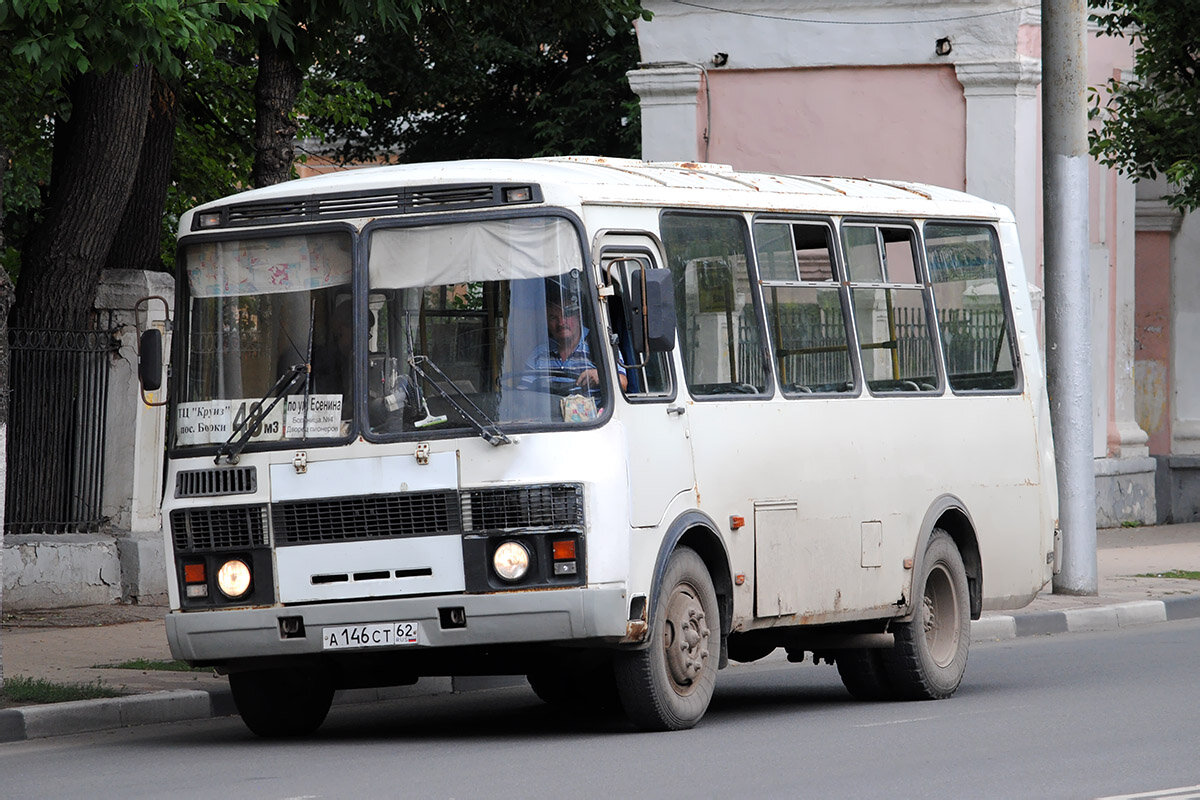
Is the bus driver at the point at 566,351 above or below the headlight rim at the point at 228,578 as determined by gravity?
above

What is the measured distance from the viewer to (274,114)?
13.7 m

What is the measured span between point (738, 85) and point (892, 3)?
2.06m

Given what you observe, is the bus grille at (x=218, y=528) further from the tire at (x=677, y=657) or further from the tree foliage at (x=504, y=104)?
the tree foliage at (x=504, y=104)

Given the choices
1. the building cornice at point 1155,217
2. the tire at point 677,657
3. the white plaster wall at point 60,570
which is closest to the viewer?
the tire at point 677,657

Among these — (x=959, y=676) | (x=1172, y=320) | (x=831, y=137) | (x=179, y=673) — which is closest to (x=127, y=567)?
(x=179, y=673)

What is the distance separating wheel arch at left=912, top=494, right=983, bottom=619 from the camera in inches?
463

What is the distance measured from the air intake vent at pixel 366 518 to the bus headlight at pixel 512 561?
0.23 m

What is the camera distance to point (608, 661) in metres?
9.88

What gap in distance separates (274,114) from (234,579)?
4.77 m

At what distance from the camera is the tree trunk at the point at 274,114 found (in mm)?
13570

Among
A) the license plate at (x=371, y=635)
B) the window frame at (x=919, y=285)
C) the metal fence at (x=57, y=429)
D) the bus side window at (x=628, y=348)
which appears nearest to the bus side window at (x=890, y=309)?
the window frame at (x=919, y=285)

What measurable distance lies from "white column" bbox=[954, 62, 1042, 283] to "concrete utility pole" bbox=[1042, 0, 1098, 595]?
198 inches

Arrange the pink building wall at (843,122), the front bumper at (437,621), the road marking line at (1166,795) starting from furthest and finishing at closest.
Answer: the pink building wall at (843,122), the front bumper at (437,621), the road marking line at (1166,795)

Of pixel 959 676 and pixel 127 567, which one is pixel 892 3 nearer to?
pixel 127 567
